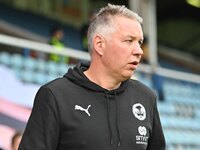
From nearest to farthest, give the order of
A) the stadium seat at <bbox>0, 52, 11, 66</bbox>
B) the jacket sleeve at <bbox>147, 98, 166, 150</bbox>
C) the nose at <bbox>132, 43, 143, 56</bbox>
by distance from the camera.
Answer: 1. the nose at <bbox>132, 43, 143, 56</bbox>
2. the jacket sleeve at <bbox>147, 98, 166, 150</bbox>
3. the stadium seat at <bbox>0, 52, 11, 66</bbox>

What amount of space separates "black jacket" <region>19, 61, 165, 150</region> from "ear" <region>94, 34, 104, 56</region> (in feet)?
0.36

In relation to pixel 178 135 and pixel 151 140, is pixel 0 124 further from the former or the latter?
pixel 151 140

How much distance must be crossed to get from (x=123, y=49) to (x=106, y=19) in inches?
5.9

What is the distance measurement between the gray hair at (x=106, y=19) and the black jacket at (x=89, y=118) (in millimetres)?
163

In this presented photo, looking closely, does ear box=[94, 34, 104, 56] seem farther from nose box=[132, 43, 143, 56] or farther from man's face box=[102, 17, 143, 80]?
nose box=[132, 43, 143, 56]

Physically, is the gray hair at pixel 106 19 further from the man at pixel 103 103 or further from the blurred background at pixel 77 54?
the blurred background at pixel 77 54

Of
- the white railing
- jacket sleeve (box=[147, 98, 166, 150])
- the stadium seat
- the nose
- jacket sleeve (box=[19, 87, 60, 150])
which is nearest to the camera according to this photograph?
jacket sleeve (box=[19, 87, 60, 150])

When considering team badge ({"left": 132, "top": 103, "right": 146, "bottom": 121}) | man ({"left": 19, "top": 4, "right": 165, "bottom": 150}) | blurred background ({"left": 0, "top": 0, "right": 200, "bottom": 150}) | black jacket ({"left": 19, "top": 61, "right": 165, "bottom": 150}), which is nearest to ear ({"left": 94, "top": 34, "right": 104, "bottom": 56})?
man ({"left": 19, "top": 4, "right": 165, "bottom": 150})

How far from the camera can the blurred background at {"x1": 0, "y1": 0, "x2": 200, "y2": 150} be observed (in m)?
6.29

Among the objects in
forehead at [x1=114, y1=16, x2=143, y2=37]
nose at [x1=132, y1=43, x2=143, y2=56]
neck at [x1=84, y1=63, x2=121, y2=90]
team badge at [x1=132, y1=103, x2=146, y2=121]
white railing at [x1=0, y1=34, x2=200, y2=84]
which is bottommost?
team badge at [x1=132, y1=103, x2=146, y2=121]

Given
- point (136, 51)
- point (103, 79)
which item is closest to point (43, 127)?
point (103, 79)

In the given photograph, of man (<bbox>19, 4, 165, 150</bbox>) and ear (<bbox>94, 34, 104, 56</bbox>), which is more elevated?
ear (<bbox>94, 34, 104, 56</bbox>)

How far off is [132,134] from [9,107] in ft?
13.6

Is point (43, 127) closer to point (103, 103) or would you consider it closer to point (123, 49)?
point (103, 103)
